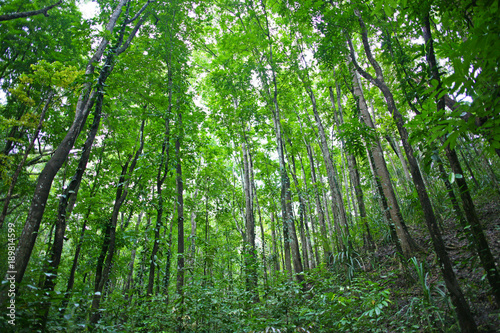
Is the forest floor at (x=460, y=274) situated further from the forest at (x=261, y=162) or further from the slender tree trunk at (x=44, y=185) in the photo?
the slender tree trunk at (x=44, y=185)

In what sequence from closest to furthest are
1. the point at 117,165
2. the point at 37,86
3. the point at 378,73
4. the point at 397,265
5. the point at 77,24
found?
the point at 378,73 → the point at 77,24 → the point at 397,265 → the point at 37,86 → the point at 117,165

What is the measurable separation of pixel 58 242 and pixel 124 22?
468 centimetres

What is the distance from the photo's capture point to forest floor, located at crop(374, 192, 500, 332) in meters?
2.73

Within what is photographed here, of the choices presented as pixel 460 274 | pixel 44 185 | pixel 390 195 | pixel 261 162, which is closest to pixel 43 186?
pixel 44 185

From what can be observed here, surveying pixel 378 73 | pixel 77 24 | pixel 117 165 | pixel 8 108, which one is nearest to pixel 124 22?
pixel 77 24

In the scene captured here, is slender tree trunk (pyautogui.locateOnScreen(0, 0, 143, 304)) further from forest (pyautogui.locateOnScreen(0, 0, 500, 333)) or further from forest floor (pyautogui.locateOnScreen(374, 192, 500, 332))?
forest floor (pyautogui.locateOnScreen(374, 192, 500, 332))

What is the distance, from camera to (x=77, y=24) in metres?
4.91

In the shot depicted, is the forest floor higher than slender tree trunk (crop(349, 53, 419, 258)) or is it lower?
lower

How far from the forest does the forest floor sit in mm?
37

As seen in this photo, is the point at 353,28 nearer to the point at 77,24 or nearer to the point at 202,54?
the point at 77,24

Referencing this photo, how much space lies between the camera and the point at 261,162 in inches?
486

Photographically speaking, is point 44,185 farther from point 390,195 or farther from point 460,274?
point 460,274

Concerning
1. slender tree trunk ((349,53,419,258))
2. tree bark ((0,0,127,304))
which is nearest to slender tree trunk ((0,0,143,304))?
tree bark ((0,0,127,304))

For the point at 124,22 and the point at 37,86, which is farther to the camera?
the point at 37,86
